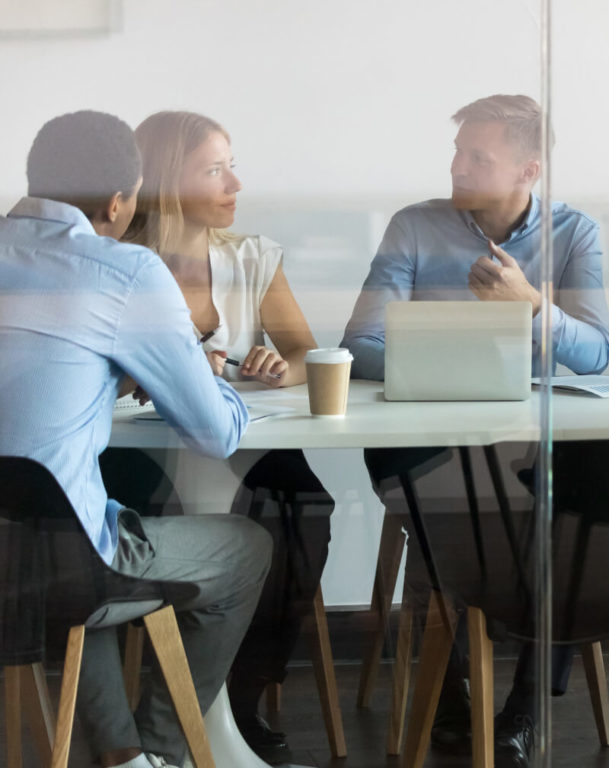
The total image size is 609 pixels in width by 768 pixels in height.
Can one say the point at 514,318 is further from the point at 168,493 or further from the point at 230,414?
the point at 168,493

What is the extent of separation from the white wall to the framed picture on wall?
0.03 m

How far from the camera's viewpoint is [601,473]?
5.52 feet

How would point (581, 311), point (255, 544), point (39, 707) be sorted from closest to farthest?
point (39, 707) < point (255, 544) < point (581, 311)

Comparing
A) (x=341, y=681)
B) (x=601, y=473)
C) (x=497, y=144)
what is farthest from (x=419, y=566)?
(x=497, y=144)

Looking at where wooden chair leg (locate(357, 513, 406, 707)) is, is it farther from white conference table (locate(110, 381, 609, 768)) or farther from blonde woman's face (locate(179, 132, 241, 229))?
blonde woman's face (locate(179, 132, 241, 229))

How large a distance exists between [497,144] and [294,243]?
0.38 metres

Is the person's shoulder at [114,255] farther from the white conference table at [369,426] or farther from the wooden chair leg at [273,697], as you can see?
the wooden chair leg at [273,697]

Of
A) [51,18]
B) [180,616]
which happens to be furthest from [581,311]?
[51,18]

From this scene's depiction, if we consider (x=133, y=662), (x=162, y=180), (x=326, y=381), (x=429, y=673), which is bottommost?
(x=429, y=673)

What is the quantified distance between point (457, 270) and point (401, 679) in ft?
2.27

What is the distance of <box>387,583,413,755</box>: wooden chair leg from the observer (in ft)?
5.34

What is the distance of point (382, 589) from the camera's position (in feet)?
5.33

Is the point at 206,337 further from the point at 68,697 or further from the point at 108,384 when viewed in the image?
the point at 68,697

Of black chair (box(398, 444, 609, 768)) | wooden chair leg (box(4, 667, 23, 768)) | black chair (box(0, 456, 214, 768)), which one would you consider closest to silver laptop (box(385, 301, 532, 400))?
black chair (box(398, 444, 609, 768))
